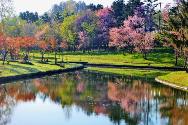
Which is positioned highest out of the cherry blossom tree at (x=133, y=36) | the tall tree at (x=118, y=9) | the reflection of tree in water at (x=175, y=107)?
the tall tree at (x=118, y=9)

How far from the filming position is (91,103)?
5172 centimetres

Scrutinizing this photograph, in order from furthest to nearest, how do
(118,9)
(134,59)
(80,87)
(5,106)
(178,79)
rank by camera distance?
(118,9) → (134,59) → (178,79) → (80,87) → (5,106)

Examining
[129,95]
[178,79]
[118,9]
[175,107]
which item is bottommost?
[175,107]

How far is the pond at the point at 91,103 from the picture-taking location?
140 feet

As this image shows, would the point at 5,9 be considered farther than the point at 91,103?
Yes

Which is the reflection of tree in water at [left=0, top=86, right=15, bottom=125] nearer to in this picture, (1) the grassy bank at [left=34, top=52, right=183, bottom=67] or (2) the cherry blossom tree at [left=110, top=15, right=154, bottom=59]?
(1) the grassy bank at [left=34, top=52, right=183, bottom=67]

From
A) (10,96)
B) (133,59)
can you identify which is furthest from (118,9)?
(10,96)

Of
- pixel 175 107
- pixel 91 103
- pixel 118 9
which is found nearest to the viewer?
pixel 175 107

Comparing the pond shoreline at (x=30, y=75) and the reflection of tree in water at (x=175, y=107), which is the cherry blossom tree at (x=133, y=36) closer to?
the pond shoreline at (x=30, y=75)

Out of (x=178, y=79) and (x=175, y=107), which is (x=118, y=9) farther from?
(x=175, y=107)

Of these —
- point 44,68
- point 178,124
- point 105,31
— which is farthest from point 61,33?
point 178,124

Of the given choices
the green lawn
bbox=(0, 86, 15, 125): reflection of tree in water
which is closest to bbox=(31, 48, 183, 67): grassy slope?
the green lawn

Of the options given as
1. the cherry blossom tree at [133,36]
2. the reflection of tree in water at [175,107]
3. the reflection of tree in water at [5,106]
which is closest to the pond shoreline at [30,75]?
the reflection of tree in water at [5,106]

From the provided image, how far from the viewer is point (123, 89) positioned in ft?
220
